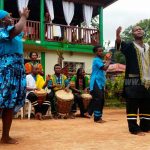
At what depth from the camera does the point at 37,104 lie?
8.48 metres

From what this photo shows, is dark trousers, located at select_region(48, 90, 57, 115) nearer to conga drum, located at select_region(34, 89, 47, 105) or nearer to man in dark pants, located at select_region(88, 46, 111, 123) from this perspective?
conga drum, located at select_region(34, 89, 47, 105)

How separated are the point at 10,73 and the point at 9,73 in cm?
1

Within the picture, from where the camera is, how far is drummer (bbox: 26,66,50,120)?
8.46m

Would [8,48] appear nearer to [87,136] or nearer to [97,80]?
[87,136]

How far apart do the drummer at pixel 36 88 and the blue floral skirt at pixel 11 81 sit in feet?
12.8

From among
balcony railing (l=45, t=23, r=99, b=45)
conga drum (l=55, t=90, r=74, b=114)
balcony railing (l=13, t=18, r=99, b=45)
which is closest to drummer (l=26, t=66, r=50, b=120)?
conga drum (l=55, t=90, r=74, b=114)

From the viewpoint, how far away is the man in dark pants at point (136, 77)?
18.1 ft

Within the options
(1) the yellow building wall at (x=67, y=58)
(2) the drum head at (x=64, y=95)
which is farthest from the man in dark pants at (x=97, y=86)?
(1) the yellow building wall at (x=67, y=58)

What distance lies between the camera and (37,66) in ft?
29.7

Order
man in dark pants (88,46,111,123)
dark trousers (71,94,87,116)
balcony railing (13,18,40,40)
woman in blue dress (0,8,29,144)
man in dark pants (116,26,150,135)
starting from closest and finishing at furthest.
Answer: woman in blue dress (0,8,29,144) < man in dark pants (116,26,150,135) < man in dark pants (88,46,111,123) < dark trousers (71,94,87,116) < balcony railing (13,18,40,40)

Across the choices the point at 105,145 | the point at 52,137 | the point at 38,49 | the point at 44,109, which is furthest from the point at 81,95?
the point at 38,49

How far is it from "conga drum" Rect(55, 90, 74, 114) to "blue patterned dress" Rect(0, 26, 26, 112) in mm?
4171

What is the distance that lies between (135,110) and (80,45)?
10712 millimetres

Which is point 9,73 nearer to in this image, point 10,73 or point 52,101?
point 10,73
